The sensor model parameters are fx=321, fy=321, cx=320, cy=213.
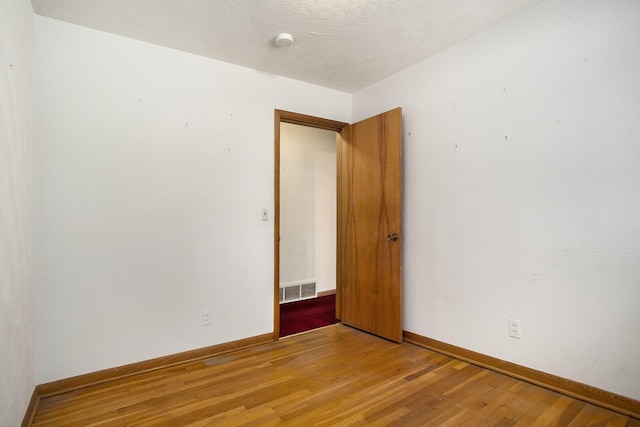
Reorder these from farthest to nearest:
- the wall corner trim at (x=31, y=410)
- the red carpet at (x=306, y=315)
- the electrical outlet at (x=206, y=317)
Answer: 1. the red carpet at (x=306, y=315)
2. the electrical outlet at (x=206, y=317)
3. the wall corner trim at (x=31, y=410)

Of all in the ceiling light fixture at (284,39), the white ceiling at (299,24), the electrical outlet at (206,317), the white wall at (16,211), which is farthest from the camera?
the electrical outlet at (206,317)

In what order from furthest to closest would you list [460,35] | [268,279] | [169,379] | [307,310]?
[307,310]
[268,279]
[460,35]
[169,379]

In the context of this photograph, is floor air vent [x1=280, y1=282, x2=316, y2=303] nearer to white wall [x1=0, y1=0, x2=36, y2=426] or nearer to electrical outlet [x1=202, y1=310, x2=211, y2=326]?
electrical outlet [x1=202, y1=310, x2=211, y2=326]

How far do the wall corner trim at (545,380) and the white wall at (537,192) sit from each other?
45mm

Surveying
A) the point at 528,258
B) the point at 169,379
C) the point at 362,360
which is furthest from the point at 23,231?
the point at 528,258

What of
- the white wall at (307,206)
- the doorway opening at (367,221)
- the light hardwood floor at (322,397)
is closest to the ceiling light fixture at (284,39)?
the doorway opening at (367,221)

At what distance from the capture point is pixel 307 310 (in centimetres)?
398

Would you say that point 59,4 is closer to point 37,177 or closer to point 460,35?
point 37,177

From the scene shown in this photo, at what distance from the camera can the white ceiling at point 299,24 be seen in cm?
202

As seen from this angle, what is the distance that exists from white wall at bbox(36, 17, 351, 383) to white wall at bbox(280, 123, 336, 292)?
1.37m

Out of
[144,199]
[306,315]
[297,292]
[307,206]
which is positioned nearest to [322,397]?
[306,315]

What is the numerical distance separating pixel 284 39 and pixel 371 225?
1.79m

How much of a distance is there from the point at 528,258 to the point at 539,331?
0.48 m

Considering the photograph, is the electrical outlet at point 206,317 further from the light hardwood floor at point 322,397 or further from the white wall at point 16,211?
the white wall at point 16,211
